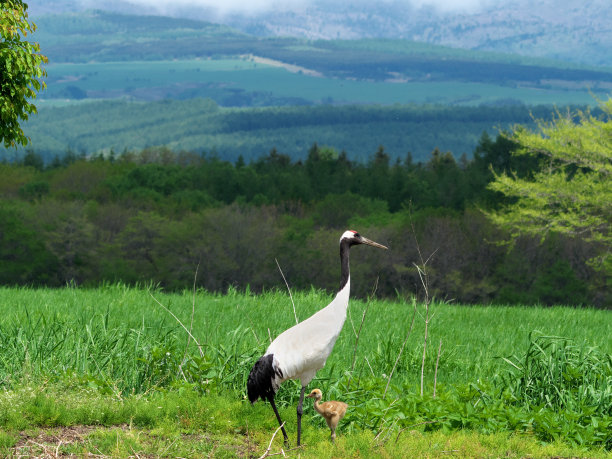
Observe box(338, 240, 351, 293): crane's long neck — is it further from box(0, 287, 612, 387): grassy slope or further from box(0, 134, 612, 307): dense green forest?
box(0, 134, 612, 307): dense green forest

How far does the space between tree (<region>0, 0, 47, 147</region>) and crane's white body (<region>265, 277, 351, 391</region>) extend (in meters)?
8.10

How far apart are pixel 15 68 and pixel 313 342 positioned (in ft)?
29.7

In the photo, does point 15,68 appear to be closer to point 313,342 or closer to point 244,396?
point 244,396

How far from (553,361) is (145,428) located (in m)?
4.78

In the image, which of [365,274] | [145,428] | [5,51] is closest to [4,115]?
[5,51]

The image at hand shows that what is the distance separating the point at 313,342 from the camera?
6.36 meters

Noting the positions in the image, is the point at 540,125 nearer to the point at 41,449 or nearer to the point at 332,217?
the point at 41,449

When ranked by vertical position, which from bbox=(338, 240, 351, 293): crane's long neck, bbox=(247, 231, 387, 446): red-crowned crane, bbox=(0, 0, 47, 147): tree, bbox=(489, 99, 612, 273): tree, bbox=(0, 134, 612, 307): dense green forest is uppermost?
bbox=(0, 0, 47, 147): tree

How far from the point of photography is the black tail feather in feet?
21.4

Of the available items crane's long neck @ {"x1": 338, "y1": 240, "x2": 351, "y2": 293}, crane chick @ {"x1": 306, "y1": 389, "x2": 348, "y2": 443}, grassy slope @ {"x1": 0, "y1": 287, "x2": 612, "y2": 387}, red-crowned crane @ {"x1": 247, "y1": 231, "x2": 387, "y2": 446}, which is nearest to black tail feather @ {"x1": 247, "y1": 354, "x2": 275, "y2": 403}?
red-crowned crane @ {"x1": 247, "y1": 231, "x2": 387, "y2": 446}

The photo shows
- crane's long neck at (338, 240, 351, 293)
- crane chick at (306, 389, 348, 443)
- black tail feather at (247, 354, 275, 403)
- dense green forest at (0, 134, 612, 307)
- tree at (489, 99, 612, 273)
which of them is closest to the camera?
crane's long neck at (338, 240, 351, 293)

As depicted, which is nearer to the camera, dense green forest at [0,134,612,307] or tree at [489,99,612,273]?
tree at [489,99,612,273]

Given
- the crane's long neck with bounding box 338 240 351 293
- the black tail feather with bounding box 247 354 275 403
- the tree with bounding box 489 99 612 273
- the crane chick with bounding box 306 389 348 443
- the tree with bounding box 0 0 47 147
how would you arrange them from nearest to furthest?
the crane's long neck with bounding box 338 240 351 293
the black tail feather with bounding box 247 354 275 403
the crane chick with bounding box 306 389 348 443
the tree with bounding box 0 0 47 147
the tree with bounding box 489 99 612 273

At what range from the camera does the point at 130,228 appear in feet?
258
